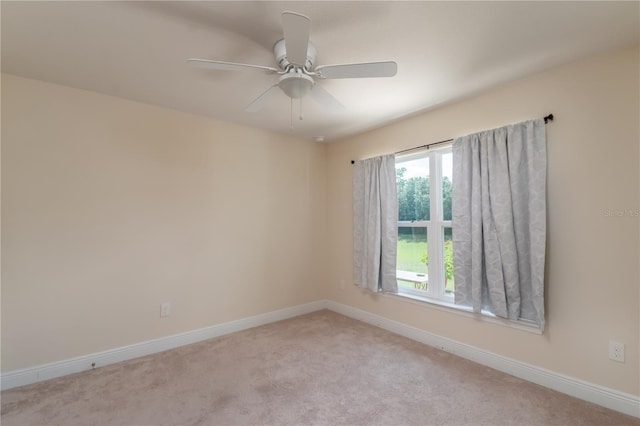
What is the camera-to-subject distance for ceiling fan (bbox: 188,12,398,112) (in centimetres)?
126

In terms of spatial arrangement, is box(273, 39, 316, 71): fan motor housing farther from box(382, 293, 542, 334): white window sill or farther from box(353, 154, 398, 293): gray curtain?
box(382, 293, 542, 334): white window sill

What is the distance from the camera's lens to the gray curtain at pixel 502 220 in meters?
2.15

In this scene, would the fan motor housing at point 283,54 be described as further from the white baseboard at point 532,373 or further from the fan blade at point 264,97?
the white baseboard at point 532,373

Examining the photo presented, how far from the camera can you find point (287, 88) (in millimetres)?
1847

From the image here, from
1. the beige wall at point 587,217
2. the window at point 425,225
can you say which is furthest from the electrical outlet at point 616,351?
the window at point 425,225

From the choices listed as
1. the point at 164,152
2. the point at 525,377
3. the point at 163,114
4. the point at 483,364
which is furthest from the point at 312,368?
the point at 163,114

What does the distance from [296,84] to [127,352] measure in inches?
109

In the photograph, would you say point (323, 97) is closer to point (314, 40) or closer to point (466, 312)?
point (314, 40)

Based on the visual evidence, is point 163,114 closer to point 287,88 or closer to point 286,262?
point 287,88

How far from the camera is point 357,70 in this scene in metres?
1.58

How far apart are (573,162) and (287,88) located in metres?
2.13

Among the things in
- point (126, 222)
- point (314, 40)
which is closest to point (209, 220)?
point (126, 222)

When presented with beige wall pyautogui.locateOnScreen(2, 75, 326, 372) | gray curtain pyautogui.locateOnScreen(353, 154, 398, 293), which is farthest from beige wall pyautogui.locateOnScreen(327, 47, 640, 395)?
beige wall pyautogui.locateOnScreen(2, 75, 326, 372)

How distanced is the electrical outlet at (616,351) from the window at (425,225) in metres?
1.12
